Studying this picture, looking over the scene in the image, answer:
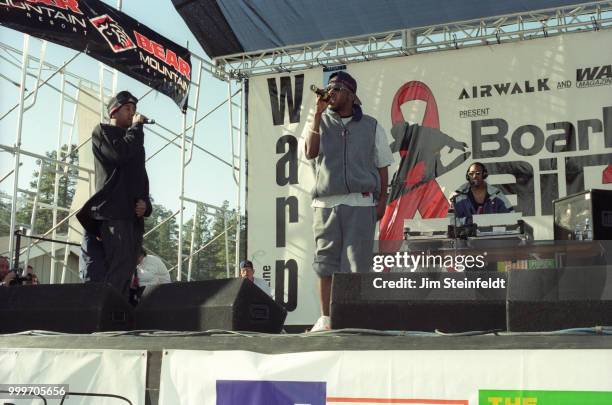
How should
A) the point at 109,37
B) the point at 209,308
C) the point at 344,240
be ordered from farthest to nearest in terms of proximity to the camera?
the point at 109,37, the point at 344,240, the point at 209,308

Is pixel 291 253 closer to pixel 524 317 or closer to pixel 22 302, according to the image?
pixel 22 302

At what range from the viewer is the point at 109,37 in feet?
25.7

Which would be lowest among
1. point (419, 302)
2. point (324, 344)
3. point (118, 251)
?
point (324, 344)

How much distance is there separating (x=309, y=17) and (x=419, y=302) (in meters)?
7.99

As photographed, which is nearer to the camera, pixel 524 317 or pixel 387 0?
pixel 524 317

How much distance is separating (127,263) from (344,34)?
22.6 feet

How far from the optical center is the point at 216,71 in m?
10.7

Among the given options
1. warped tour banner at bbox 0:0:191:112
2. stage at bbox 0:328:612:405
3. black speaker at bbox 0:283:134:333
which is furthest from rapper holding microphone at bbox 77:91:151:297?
warped tour banner at bbox 0:0:191:112

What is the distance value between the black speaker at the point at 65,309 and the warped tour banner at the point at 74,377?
261 millimetres

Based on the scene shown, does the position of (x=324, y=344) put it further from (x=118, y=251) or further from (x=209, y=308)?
(x=118, y=251)

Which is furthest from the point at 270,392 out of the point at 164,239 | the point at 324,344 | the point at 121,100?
the point at 164,239

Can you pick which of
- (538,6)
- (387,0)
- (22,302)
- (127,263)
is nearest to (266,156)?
(387,0)

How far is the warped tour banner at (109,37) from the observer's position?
22.2 ft

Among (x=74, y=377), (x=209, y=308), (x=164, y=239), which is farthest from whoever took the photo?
(x=164, y=239)
